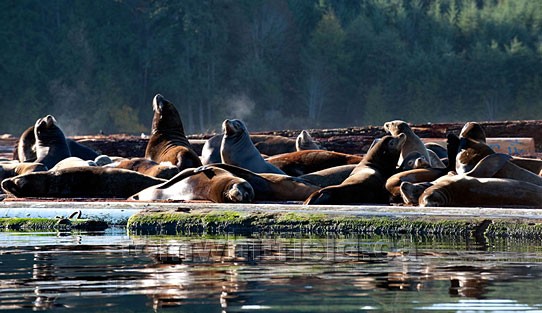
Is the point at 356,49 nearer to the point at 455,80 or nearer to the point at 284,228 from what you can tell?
the point at 455,80

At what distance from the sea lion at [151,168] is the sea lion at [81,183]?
0.59 m

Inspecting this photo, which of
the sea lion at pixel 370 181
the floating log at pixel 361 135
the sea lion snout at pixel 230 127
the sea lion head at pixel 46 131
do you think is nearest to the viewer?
the sea lion at pixel 370 181

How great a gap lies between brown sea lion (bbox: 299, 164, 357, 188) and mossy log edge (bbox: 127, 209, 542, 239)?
10.2 ft

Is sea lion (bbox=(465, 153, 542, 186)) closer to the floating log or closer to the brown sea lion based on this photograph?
the brown sea lion

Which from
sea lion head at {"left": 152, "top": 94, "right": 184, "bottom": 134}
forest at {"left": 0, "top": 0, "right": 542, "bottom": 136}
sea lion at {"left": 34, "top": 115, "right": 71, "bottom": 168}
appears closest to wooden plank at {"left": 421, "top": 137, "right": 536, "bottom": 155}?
sea lion head at {"left": 152, "top": 94, "right": 184, "bottom": 134}

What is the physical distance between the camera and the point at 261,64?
248 feet

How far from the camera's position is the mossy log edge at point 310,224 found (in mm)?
8969

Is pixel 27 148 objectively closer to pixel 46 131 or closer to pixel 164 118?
pixel 46 131

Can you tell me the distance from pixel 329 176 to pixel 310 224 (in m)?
3.69

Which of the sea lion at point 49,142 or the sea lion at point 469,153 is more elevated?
the sea lion at point 49,142

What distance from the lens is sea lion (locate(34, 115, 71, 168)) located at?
54.2 ft

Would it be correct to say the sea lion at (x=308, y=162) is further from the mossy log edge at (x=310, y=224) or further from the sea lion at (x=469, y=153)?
the mossy log edge at (x=310, y=224)

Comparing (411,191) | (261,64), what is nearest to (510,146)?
(411,191)

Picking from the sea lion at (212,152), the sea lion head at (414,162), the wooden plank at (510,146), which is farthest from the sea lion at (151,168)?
the wooden plank at (510,146)
